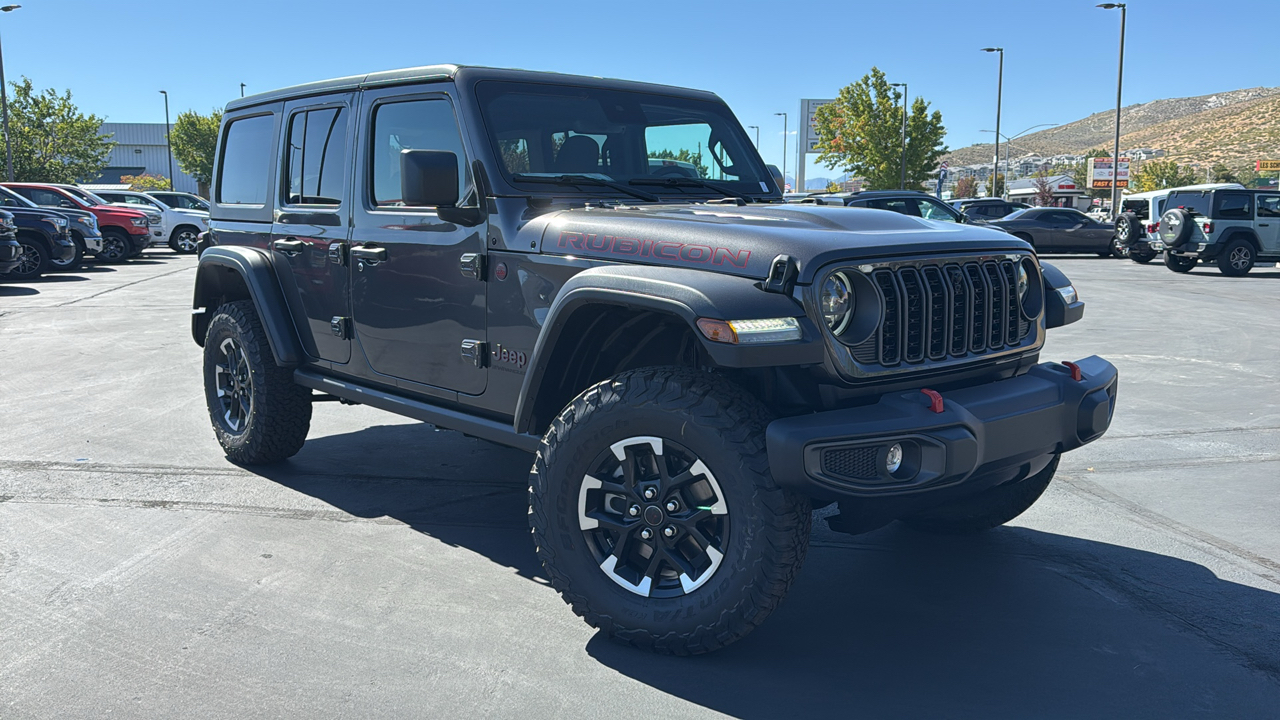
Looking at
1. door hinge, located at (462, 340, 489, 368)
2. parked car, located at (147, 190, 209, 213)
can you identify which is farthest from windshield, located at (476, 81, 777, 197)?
parked car, located at (147, 190, 209, 213)

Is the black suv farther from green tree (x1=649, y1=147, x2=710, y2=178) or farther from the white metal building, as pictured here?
the white metal building

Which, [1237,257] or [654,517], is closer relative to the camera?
[654,517]

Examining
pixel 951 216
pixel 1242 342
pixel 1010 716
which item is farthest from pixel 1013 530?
pixel 951 216

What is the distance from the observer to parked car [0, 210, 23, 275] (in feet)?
55.0

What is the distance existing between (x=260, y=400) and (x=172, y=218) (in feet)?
80.8

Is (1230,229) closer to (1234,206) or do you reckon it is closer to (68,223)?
(1234,206)

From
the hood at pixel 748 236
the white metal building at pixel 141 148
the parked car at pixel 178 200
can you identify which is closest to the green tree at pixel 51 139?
the parked car at pixel 178 200

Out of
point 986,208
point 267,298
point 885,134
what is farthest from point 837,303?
point 885,134

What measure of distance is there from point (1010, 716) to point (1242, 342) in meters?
9.61

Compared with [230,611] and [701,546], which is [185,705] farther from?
[701,546]

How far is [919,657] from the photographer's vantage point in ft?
11.3

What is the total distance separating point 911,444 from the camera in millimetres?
3137

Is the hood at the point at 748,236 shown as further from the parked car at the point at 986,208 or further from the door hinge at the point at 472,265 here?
the parked car at the point at 986,208

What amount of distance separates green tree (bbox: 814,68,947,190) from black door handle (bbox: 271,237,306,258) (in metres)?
63.8
